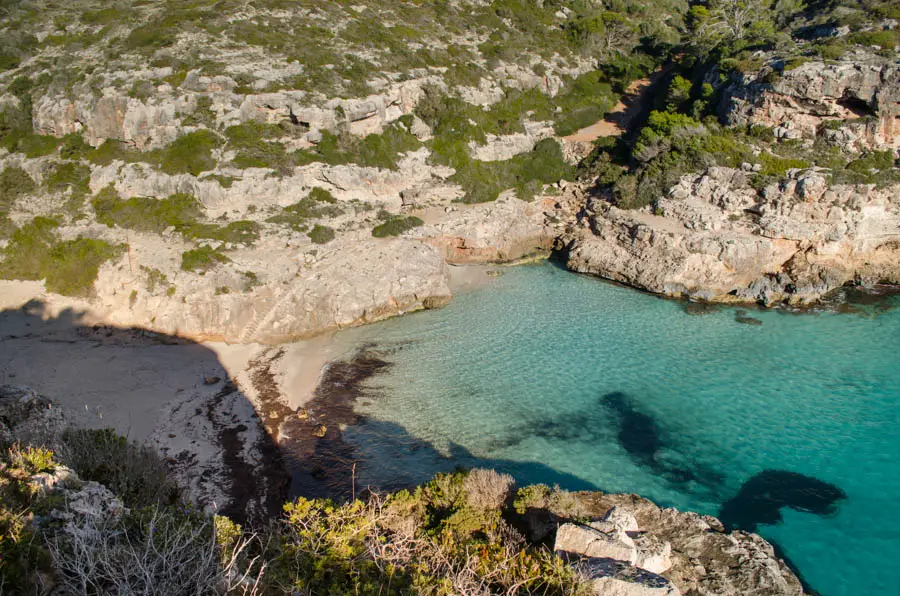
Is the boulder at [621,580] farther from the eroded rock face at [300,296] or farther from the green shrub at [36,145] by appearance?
the green shrub at [36,145]

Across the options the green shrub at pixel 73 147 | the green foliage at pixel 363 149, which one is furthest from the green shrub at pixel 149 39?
the green foliage at pixel 363 149

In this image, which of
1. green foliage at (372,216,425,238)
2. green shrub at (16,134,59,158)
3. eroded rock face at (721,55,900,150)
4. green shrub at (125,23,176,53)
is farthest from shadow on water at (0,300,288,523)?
eroded rock face at (721,55,900,150)

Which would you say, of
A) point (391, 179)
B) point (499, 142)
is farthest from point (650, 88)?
point (391, 179)

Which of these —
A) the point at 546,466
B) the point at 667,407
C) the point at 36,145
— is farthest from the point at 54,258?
the point at 667,407

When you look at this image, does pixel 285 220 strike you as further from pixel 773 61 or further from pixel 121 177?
pixel 773 61

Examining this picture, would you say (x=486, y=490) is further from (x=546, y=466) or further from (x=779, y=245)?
(x=779, y=245)
